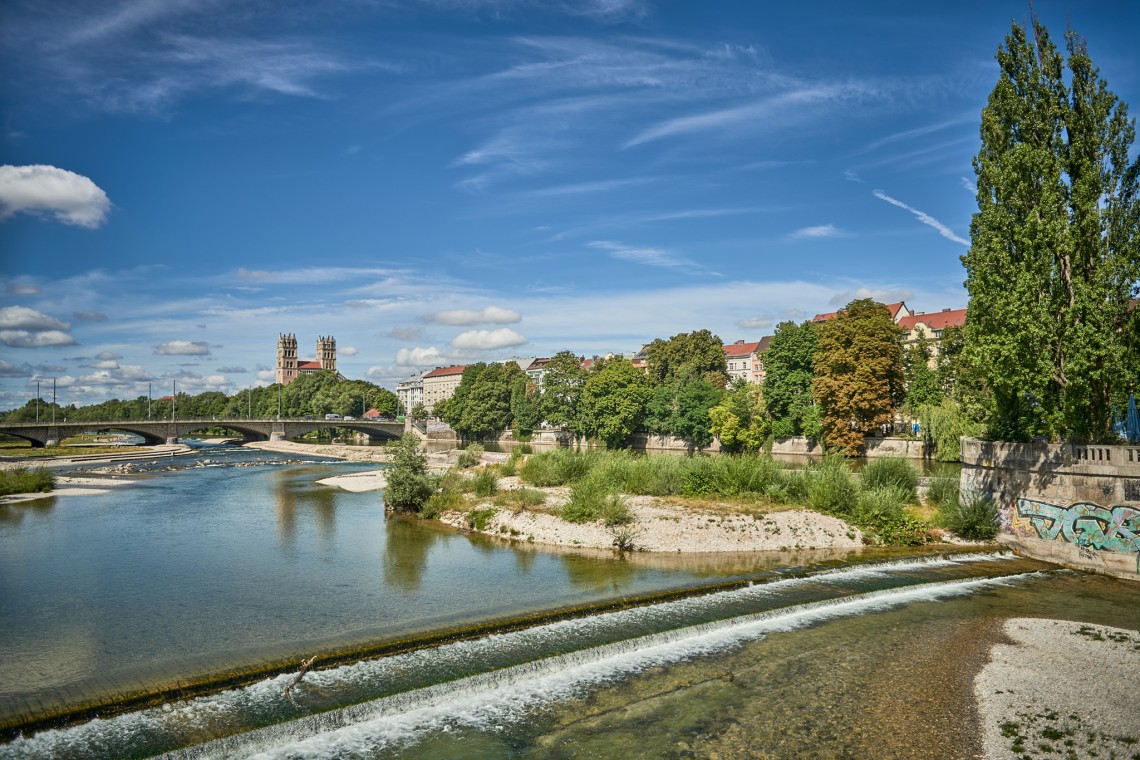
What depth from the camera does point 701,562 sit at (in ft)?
92.5

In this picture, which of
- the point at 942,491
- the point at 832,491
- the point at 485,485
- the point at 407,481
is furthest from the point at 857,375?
the point at 407,481

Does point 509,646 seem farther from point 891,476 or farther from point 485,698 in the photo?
point 891,476

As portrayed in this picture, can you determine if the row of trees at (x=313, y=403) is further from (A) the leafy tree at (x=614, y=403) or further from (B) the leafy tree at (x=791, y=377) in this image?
(B) the leafy tree at (x=791, y=377)

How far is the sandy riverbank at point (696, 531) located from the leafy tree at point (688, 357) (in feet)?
234

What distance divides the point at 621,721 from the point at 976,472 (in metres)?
23.8

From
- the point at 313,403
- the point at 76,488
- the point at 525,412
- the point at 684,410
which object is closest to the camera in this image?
the point at 76,488

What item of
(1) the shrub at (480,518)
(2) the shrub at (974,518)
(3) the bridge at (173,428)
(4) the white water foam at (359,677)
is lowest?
(4) the white water foam at (359,677)

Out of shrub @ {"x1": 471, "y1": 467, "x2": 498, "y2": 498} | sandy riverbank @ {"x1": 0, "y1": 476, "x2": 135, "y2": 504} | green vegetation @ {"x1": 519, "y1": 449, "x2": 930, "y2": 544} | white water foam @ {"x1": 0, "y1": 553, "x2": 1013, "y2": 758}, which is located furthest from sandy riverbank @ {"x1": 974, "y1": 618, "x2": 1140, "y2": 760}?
sandy riverbank @ {"x1": 0, "y1": 476, "x2": 135, "y2": 504}

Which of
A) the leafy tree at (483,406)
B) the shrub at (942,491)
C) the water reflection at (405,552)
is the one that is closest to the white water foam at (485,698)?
the water reflection at (405,552)

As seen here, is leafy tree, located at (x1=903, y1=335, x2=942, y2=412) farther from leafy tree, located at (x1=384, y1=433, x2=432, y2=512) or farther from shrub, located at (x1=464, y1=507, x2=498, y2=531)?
leafy tree, located at (x1=384, y1=433, x2=432, y2=512)

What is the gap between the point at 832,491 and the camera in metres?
33.5

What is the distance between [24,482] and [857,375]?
235 ft

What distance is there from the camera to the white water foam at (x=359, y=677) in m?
13.1

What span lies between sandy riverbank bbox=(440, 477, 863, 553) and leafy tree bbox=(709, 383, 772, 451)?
45.8 meters
